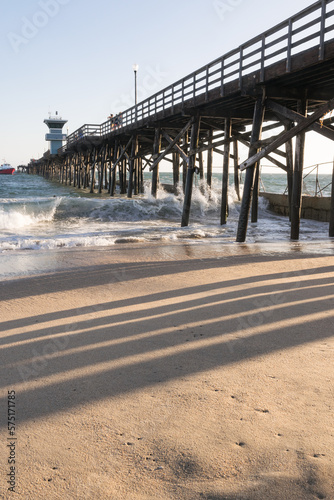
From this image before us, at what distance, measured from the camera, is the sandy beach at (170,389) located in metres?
2.17

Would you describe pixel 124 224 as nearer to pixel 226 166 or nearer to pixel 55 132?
pixel 226 166

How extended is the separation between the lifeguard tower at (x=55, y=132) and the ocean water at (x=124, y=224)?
1879 inches

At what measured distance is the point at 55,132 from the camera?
6881 centimetres

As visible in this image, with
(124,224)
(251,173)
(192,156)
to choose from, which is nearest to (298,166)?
(251,173)

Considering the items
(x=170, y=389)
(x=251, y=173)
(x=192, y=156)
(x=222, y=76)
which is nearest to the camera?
(x=170, y=389)

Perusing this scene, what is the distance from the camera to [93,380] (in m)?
3.19

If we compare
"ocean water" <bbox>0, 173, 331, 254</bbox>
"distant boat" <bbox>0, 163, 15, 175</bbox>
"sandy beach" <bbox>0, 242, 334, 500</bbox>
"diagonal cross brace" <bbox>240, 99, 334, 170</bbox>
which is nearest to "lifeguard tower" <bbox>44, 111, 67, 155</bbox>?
"distant boat" <bbox>0, 163, 15, 175</bbox>

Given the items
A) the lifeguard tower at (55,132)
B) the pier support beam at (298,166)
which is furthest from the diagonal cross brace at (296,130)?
the lifeguard tower at (55,132)

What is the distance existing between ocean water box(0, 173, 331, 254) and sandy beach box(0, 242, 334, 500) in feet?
18.1

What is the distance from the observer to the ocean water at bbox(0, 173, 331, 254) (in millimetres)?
11352

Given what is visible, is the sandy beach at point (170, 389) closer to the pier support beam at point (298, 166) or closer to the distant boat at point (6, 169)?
the pier support beam at point (298, 166)

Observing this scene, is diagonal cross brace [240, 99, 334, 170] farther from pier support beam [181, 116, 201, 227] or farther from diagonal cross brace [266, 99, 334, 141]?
pier support beam [181, 116, 201, 227]

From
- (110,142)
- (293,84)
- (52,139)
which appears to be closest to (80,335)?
(293,84)

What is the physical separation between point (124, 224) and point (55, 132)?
57.7 m
